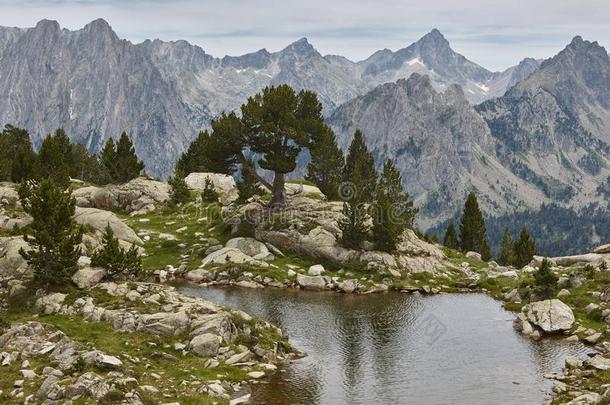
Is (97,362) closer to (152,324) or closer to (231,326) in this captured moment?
(152,324)

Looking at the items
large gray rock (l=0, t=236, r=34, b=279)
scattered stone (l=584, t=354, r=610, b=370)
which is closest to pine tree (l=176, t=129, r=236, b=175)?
large gray rock (l=0, t=236, r=34, b=279)

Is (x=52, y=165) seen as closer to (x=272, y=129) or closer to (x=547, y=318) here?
(x=272, y=129)

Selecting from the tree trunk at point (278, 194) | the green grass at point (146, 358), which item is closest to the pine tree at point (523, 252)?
the tree trunk at point (278, 194)

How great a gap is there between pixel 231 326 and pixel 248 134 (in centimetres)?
4198

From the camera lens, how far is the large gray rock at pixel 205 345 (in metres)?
44.6

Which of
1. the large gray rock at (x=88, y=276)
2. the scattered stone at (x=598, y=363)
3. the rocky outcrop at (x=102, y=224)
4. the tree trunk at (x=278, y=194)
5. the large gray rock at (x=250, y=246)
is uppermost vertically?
the tree trunk at (x=278, y=194)

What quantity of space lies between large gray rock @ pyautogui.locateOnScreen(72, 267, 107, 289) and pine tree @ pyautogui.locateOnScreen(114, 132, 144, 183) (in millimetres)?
63119

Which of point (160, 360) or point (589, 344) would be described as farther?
point (589, 344)

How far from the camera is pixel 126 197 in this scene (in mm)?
107312

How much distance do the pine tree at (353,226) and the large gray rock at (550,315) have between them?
25091 mm

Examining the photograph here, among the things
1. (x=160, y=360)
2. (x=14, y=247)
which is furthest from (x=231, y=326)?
(x=14, y=247)

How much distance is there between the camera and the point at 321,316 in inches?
2395

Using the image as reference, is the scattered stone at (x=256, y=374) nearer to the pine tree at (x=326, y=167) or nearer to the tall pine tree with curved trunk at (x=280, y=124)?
the tall pine tree with curved trunk at (x=280, y=124)

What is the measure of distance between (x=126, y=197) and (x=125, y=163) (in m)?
10.2
